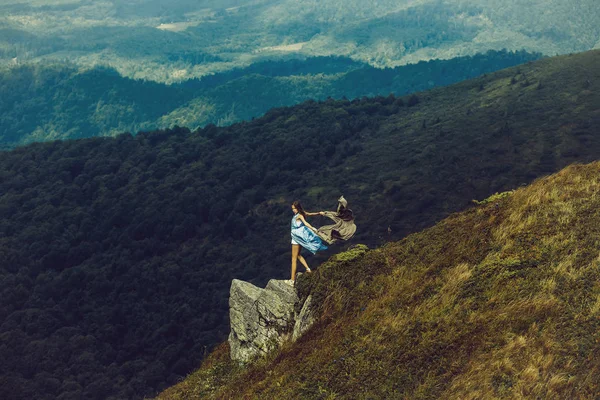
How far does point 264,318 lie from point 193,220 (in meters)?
151

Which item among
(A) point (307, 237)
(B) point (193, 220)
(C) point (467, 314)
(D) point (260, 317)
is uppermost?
(A) point (307, 237)

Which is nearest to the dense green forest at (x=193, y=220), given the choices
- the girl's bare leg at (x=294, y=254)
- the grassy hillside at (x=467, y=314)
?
the girl's bare leg at (x=294, y=254)

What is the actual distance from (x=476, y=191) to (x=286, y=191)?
196 ft

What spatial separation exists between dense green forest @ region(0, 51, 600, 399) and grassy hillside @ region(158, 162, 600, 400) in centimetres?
7727

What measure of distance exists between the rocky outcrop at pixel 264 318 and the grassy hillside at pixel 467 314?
1010 millimetres

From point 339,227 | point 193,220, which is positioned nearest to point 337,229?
point 339,227

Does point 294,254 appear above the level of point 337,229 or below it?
below

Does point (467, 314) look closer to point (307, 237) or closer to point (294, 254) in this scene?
point (307, 237)

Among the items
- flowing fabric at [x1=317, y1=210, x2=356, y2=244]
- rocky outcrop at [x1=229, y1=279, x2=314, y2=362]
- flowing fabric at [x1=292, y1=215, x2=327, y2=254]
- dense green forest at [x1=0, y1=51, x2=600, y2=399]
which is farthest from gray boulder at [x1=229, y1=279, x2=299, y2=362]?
dense green forest at [x1=0, y1=51, x2=600, y2=399]

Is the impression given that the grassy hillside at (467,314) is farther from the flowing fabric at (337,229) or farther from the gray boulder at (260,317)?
the gray boulder at (260,317)

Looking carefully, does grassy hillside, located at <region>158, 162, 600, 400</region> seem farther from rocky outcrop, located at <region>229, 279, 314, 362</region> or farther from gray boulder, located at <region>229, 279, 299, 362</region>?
gray boulder, located at <region>229, 279, 299, 362</region>

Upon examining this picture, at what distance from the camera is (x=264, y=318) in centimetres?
2791

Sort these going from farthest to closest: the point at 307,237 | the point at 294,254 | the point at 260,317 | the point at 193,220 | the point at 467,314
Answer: the point at 193,220 → the point at 260,317 → the point at 294,254 → the point at 307,237 → the point at 467,314

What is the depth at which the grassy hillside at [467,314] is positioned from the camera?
62.0 ft
